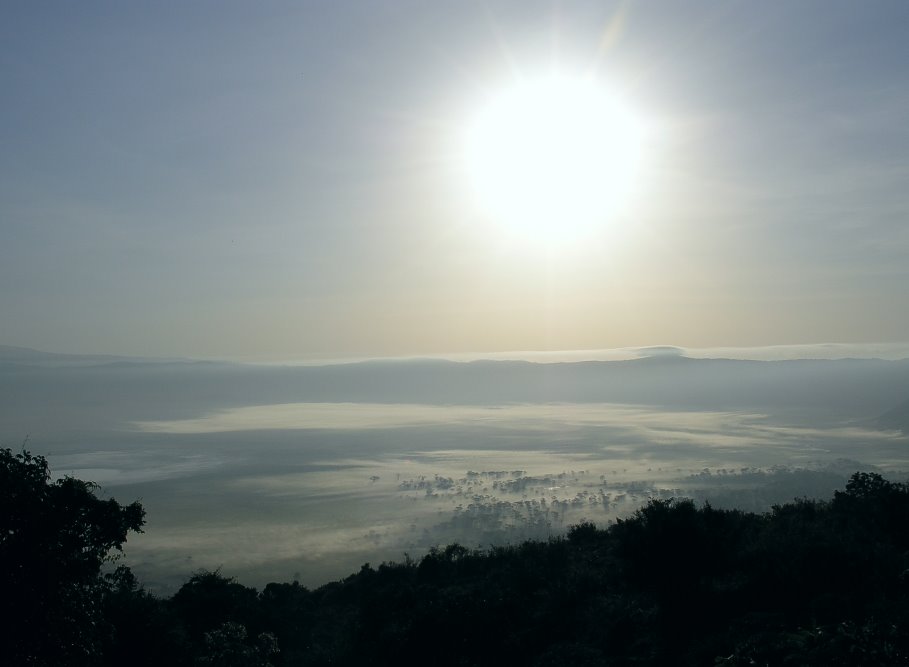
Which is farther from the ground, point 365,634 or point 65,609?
point 65,609

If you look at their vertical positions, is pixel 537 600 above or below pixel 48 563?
below

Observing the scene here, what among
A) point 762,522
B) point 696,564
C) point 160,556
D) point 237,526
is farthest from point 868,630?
point 237,526

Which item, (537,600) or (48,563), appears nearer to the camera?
(48,563)

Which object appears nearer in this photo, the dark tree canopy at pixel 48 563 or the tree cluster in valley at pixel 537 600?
the dark tree canopy at pixel 48 563

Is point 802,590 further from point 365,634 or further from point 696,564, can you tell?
point 365,634

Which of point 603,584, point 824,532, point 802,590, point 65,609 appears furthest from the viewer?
point 603,584
